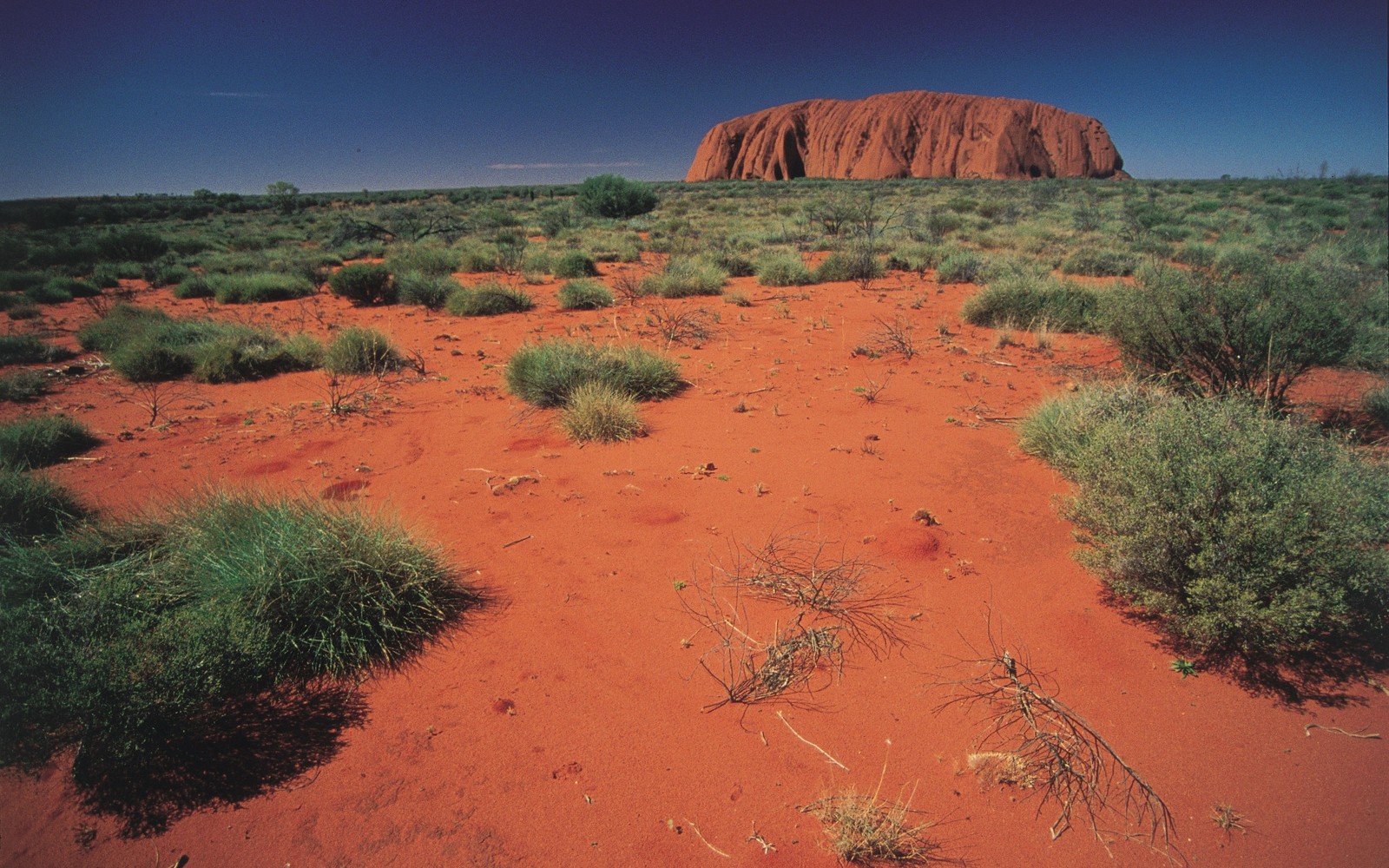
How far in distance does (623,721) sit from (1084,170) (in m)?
78.1

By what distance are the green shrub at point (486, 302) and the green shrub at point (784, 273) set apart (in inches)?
187

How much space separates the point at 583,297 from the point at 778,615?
821 cm

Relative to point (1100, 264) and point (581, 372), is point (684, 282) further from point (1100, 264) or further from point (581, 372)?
point (1100, 264)

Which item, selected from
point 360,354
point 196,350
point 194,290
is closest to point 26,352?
point 196,350

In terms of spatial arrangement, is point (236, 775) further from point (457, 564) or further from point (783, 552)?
point (783, 552)

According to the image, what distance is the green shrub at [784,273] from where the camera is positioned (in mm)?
11836

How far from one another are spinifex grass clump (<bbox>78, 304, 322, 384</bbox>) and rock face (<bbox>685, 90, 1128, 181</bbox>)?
6458 centimetres

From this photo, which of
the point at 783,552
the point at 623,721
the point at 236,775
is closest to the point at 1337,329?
the point at 783,552

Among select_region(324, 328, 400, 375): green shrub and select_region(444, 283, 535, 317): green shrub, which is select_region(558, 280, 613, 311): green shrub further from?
select_region(324, 328, 400, 375): green shrub

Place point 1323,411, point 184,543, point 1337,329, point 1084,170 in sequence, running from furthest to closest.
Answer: point 1084,170 → point 1323,411 → point 1337,329 → point 184,543

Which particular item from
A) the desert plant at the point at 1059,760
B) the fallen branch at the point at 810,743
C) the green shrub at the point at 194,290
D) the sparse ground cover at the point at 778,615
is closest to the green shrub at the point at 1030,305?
the sparse ground cover at the point at 778,615

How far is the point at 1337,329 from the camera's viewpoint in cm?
462

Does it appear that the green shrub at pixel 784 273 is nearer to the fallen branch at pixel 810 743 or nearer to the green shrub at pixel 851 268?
the green shrub at pixel 851 268

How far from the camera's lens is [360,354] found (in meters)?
7.07
